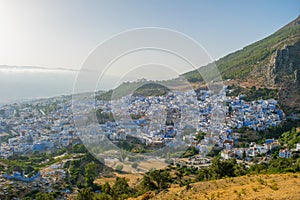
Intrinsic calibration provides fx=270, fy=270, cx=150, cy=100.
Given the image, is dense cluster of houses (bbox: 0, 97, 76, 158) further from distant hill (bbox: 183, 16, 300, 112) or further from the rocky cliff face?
the rocky cliff face

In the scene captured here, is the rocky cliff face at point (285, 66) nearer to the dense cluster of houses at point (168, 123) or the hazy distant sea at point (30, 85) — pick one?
the dense cluster of houses at point (168, 123)

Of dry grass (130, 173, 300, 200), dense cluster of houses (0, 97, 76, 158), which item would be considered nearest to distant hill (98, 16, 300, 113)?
dense cluster of houses (0, 97, 76, 158)

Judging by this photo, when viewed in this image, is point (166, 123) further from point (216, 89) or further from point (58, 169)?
point (216, 89)

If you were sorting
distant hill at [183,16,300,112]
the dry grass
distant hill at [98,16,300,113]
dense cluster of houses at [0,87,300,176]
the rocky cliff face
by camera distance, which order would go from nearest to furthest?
the dry grass, dense cluster of houses at [0,87,300,176], distant hill at [98,16,300,113], distant hill at [183,16,300,112], the rocky cliff face

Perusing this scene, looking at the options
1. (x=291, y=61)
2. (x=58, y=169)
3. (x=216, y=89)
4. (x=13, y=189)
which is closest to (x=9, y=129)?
(x=58, y=169)

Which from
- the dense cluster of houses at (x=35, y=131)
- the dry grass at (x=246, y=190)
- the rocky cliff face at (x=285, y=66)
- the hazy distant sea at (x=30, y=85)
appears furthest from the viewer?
the hazy distant sea at (x=30, y=85)

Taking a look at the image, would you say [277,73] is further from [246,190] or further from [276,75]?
[246,190]

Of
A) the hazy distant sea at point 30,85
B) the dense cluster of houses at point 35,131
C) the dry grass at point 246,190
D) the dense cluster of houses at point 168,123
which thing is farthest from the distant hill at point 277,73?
the hazy distant sea at point 30,85

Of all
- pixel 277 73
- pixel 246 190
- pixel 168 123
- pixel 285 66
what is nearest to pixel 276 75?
pixel 277 73
